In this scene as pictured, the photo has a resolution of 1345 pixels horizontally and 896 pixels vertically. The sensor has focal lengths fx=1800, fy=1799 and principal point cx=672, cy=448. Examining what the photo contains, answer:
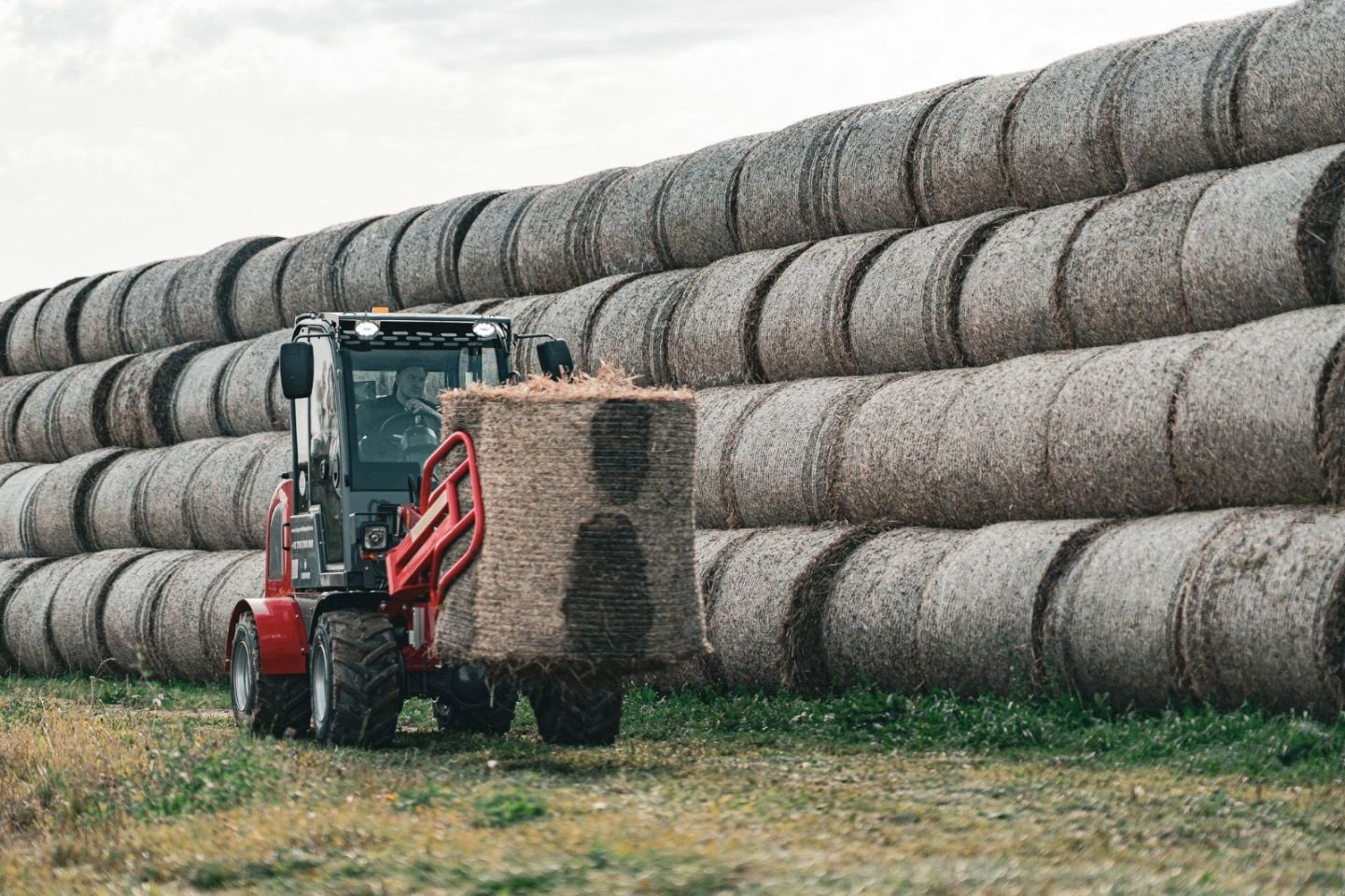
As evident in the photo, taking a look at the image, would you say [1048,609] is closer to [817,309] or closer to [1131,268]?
[1131,268]

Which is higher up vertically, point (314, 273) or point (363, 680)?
point (314, 273)

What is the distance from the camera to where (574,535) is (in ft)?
32.0

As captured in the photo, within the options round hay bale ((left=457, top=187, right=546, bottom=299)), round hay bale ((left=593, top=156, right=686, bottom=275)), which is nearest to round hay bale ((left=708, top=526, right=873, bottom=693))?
round hay bale ((left=593, top=156, right=686, bottom=275))

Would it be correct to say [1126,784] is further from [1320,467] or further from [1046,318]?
[1046,318]

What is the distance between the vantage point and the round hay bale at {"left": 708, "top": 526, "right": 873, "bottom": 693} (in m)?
13.1

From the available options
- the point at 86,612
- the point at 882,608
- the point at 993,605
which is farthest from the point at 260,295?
the point at 993,605

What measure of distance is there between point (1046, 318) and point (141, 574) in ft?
37.7

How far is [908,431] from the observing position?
1308cm

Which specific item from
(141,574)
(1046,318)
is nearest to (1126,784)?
(1046,318)

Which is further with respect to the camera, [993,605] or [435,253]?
[435,253]

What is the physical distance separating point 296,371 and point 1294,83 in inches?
258

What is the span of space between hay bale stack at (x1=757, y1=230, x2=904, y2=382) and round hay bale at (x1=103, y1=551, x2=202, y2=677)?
794cm

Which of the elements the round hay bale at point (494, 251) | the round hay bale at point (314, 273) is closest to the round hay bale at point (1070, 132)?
the round hay bale at point (494, 251)

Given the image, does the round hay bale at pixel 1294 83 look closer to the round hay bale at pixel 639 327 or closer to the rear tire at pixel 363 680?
the round hay bale at pixel 639 327
